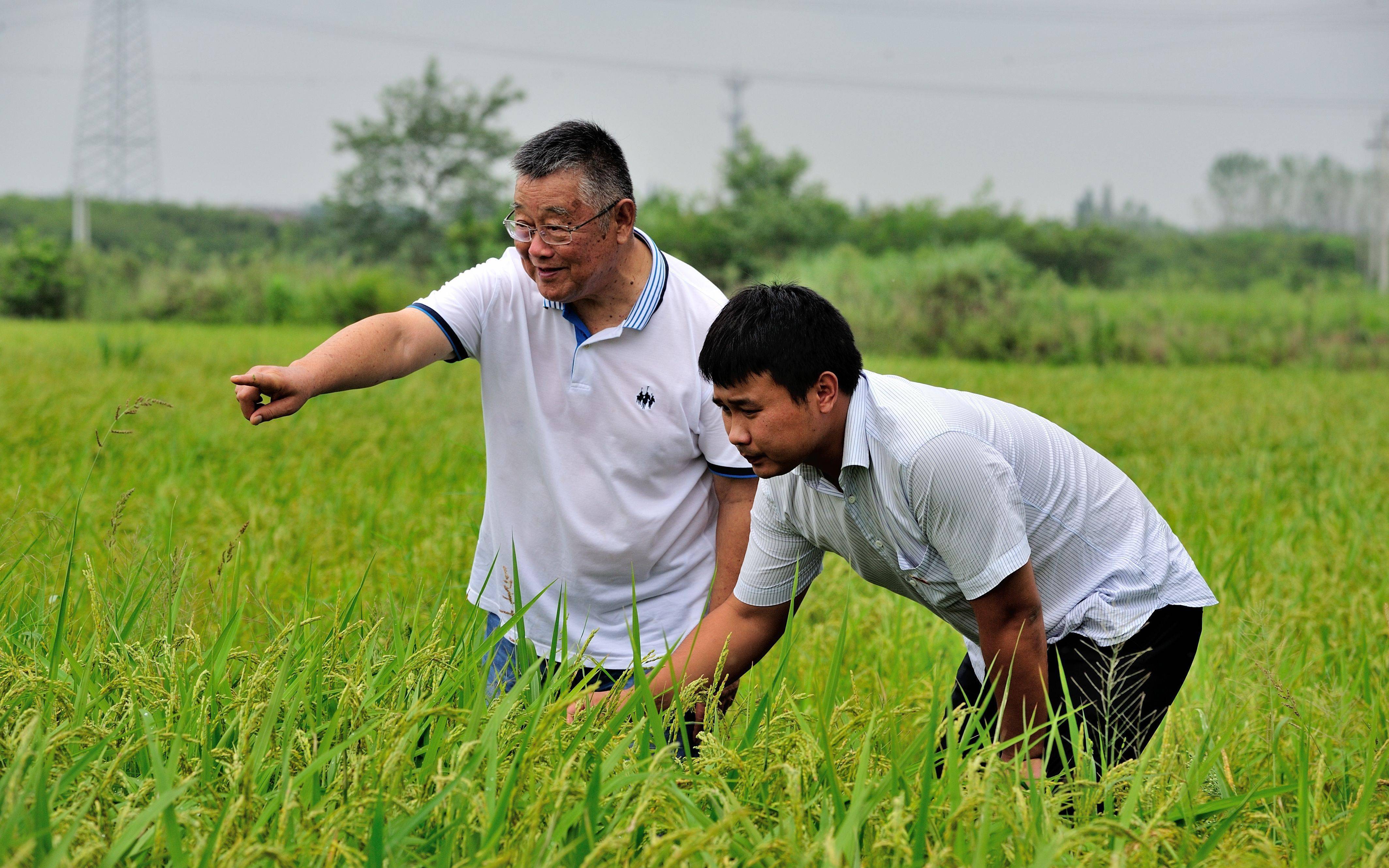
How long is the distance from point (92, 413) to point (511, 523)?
4901mm

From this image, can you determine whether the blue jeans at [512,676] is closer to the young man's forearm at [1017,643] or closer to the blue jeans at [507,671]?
the blue jeans at [507,671]

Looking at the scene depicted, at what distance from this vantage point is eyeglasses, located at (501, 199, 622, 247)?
7.87 feet

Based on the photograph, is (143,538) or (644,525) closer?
(644,525)

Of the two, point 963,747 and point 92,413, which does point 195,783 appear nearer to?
point 963,747

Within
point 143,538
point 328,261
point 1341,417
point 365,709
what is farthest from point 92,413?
point 328,261

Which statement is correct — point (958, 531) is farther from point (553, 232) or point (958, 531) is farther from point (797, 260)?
point (797, 260)

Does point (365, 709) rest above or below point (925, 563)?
below

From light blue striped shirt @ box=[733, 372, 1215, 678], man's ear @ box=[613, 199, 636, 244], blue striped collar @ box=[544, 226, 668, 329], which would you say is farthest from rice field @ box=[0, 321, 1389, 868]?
man's ear @ box=[613, 199, 636, 244]

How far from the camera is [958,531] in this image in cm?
203

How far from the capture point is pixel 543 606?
2.70m

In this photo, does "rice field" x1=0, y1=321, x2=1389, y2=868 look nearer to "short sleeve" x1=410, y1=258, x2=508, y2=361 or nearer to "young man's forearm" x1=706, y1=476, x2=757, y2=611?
"young man's forearm" x1=706, y1=476, x2=757, y2=611

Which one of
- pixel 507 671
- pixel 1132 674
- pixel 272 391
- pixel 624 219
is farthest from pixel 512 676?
pixel 1132 674

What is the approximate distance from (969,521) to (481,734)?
3.02 ft

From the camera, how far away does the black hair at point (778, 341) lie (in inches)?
76.0
